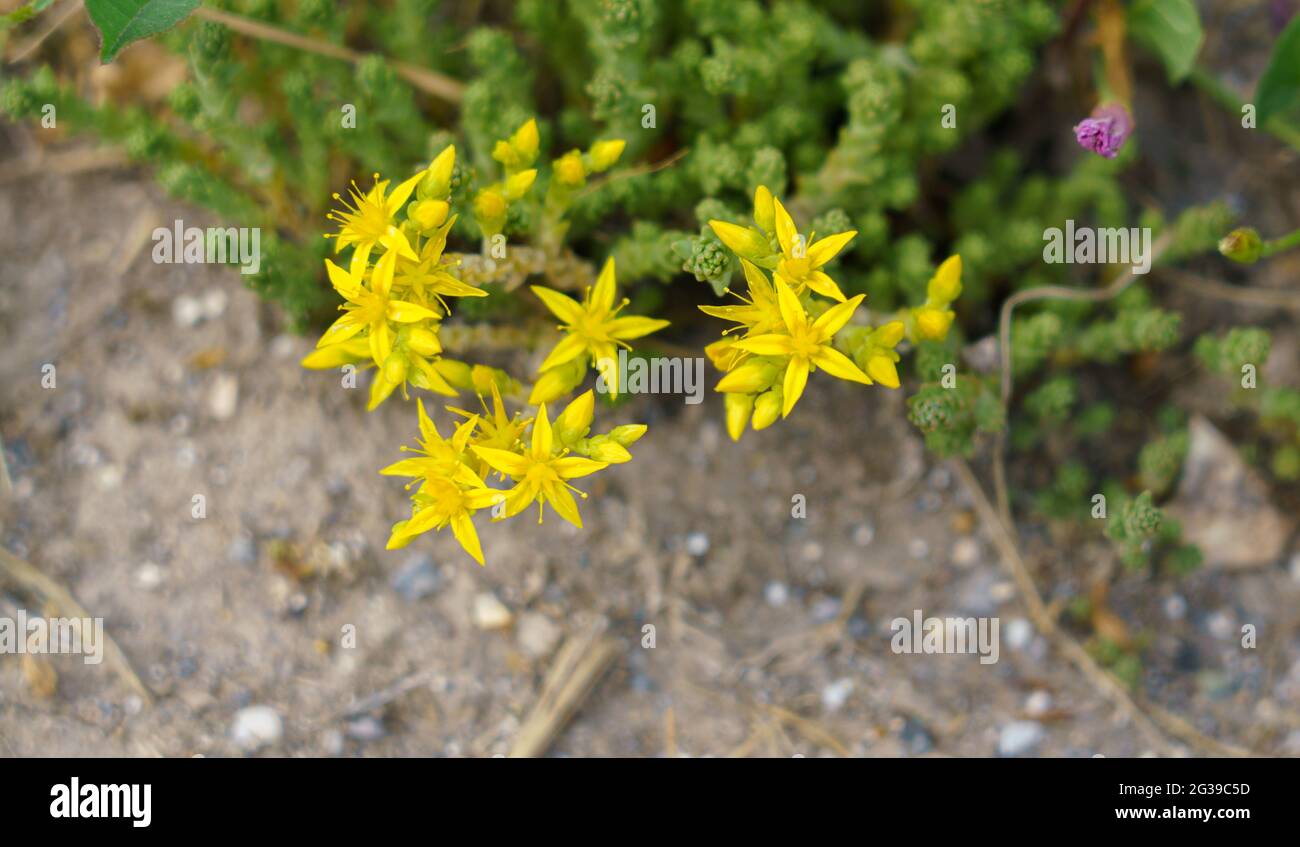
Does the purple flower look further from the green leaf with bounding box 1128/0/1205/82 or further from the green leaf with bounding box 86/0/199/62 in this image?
the green leaf with bounding box 86/0/199/62

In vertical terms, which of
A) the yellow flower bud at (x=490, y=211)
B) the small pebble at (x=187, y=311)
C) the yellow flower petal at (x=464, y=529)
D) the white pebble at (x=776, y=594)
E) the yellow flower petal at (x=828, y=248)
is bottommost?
the white pebble at (x=776, y=594)

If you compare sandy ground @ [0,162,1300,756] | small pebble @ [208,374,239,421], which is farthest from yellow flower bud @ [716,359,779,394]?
small pebble @ [208,374,239,421]

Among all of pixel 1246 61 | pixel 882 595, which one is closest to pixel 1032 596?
pixel 882 595

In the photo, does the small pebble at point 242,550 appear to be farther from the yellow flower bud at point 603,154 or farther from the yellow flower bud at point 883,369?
the yellow flower bud at point 883,369

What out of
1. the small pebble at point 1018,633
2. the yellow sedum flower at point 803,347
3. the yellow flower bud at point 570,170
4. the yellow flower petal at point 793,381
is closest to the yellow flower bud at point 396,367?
the yellow flower bud at point 570,170

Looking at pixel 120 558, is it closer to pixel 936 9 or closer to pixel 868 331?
pixel 868 331

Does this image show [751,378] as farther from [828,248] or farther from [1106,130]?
[1106,130]

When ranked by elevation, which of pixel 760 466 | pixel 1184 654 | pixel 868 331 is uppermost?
pixel 868 331
